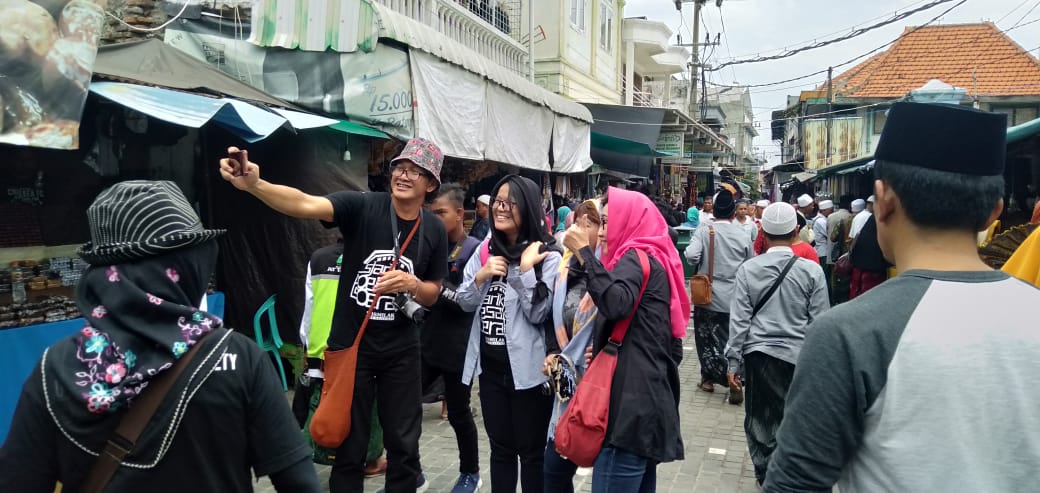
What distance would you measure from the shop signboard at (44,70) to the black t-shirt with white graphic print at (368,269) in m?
1.84

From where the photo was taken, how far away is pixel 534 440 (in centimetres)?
346

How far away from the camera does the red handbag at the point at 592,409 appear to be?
2.82m

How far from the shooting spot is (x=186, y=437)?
5.36 feet

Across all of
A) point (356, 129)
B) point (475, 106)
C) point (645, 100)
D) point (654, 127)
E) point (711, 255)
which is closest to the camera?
point (356, 129)

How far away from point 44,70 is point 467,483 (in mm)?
3556

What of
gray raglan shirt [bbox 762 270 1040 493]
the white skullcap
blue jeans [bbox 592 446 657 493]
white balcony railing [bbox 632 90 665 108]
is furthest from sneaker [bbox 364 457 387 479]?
white balcony railing [bbox 632 90 665 108]

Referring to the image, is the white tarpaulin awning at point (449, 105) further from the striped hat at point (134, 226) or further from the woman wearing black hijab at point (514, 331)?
the striped hat at point (134, 226)

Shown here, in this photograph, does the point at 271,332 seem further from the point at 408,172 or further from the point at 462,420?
the point at 408,172

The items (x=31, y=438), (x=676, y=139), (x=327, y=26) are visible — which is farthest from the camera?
(x=676, y=139)

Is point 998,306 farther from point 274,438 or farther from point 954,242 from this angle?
point 274,438

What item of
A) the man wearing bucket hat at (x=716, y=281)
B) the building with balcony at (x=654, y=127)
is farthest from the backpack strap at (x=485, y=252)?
the building with balcony at (x=654, y=127)

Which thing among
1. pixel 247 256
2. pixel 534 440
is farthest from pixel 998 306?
pixel 247 256

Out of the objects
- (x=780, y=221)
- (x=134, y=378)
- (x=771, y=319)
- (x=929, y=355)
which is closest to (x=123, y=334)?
(x=134, y=378)

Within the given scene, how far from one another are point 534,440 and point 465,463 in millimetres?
1082
